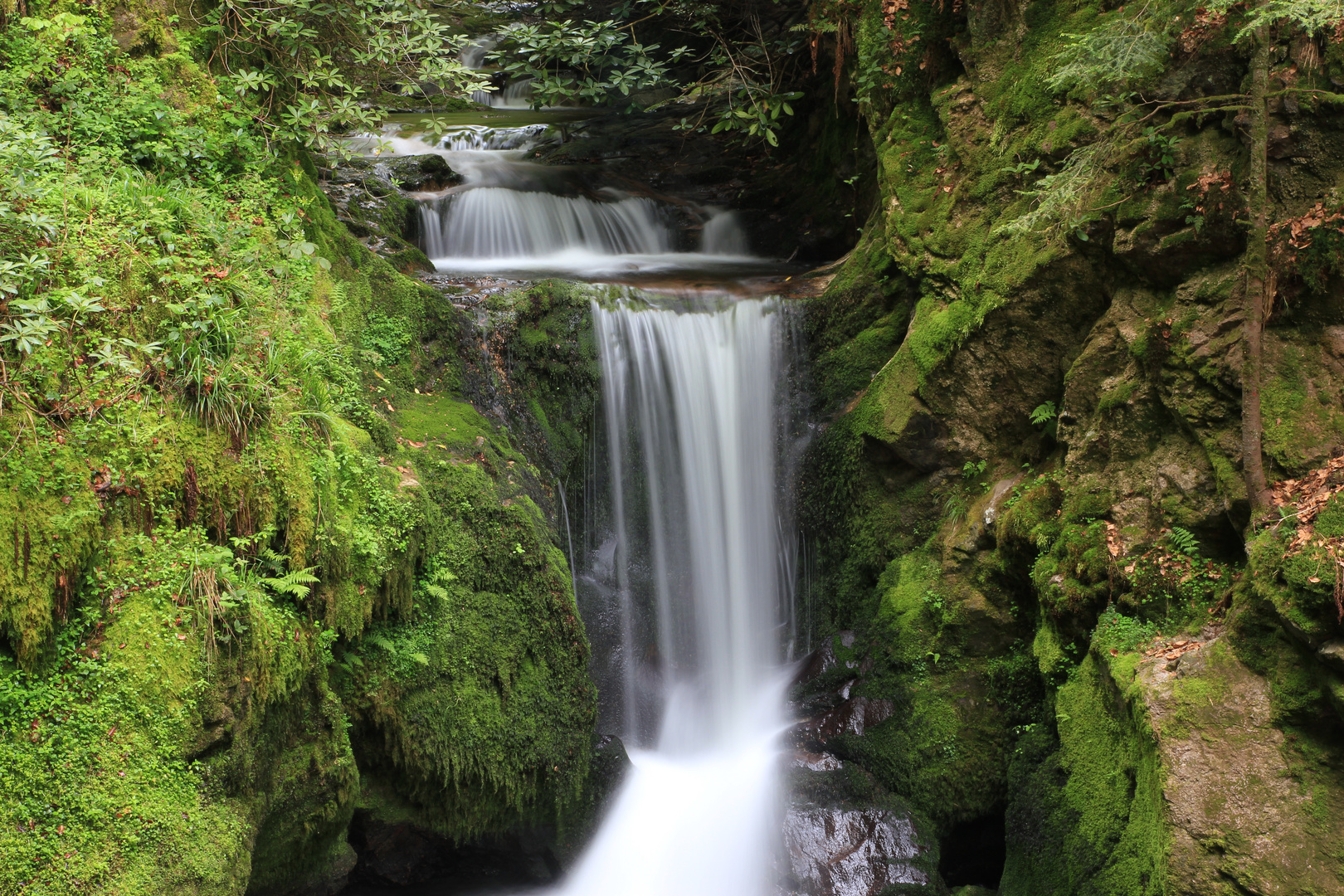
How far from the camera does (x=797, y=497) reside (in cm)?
813

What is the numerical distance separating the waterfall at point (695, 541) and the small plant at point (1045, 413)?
2512 millimetres

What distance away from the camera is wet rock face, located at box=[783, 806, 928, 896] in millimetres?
5770

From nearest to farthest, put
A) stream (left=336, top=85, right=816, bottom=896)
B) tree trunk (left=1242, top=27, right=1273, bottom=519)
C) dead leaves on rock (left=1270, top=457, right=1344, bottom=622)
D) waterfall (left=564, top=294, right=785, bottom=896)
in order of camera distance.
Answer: dead leaves on rock (left=1270, top=457, right=1344, bottom=622) → tree trunk (left=1242, top=27, right=1273, bottom=519) → stream (left=336, top=85, right=816, bottom=896) → waterfall (left=564, top=294, right=785, bottom=896)

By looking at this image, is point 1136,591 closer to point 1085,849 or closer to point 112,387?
point 1085,849

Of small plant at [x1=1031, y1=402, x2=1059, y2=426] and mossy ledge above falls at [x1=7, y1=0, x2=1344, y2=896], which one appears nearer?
mossy ledge above falls at [x1=7, y1=0, x2=1344, y2=896]

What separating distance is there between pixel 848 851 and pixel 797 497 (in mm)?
3216

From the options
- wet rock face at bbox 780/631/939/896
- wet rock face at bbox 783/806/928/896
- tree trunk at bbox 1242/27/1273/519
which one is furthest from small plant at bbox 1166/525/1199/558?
wet rock face at bbox 783/806/928/896

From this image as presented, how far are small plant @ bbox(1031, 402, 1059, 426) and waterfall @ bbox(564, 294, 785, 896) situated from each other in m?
2.51

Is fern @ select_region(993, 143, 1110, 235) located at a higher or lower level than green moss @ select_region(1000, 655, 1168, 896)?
higher

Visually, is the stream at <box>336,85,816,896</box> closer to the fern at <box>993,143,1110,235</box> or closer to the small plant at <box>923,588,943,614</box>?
the small plant at <box>923,588,943,614</box>

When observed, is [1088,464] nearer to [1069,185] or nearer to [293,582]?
[1069,185]

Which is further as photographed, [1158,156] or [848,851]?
[848,851]

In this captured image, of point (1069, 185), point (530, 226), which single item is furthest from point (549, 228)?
point (1069, 185)

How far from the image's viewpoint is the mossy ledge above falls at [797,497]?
151 inches
